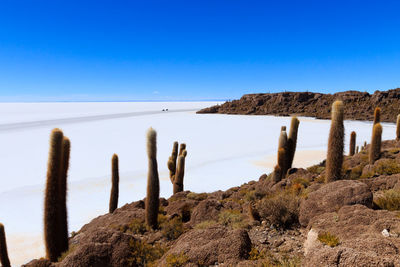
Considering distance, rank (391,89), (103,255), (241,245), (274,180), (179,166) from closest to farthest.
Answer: (241,245) → (103,255) → (274,180) → (179,166) → (391,89)

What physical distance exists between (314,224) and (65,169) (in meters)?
6.72

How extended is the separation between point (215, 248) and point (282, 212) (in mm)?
2511

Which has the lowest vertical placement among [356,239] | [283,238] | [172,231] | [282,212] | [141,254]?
[172,231]

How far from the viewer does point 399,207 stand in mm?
5668

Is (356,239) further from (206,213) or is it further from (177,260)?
(206,213)

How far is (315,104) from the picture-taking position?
82375mm

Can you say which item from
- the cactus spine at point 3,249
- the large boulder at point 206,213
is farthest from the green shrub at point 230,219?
the cactus spine at point 3,249

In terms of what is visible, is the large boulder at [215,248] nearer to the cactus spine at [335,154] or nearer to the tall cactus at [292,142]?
the cactus spine at [335,154]

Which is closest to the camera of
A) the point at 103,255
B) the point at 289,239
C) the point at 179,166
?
the point at 103,255

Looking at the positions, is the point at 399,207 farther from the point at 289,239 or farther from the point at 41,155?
the point at 41,155

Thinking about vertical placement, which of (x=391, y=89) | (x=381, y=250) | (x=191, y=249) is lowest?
(x=191, y=249)

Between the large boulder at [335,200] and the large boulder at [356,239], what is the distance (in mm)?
531

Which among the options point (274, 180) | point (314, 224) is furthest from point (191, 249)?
point (274, 180)

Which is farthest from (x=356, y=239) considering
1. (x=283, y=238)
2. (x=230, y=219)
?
(x=230, y=219)
